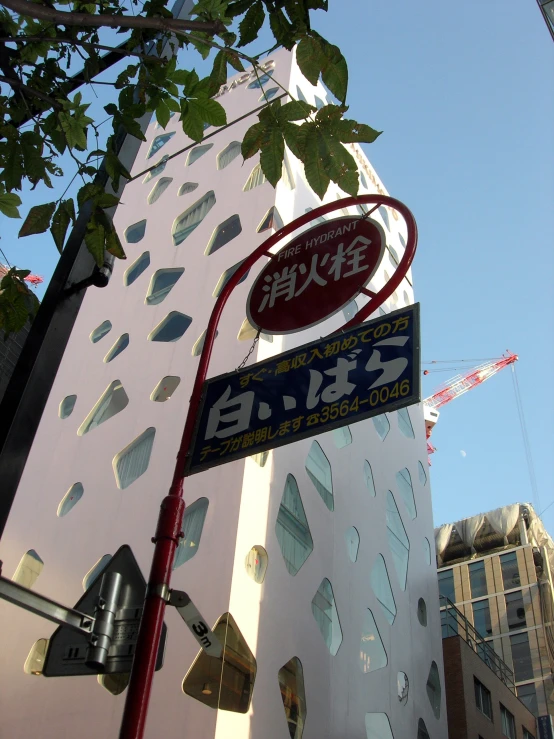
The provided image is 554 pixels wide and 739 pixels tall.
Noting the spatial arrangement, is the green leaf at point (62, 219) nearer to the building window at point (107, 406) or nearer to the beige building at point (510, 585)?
the building window at point (107, 406)

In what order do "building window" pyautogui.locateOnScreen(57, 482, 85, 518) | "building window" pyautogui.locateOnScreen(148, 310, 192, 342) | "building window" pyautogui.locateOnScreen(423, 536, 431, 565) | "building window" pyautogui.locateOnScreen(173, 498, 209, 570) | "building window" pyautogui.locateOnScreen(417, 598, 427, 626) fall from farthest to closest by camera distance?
"building window" pyautogui.locateOnScreen(423, 536, 431, 565), "building window" pyautogui.locateOnScreen(417, 598, 427, 626), "building window" pyautogui.locateOnScreen(148, 310, 192, 342), "building window" pyautogui.locateOnScreen(57, 482, 85, 518), "building window" pyautogui.locateOnScreen(173, 498, 209, 570)

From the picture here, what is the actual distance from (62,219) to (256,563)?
7.93m

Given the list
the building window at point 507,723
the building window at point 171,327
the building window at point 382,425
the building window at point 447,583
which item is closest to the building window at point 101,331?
the building window at point 171,327

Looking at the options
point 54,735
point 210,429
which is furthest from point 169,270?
point 210,429

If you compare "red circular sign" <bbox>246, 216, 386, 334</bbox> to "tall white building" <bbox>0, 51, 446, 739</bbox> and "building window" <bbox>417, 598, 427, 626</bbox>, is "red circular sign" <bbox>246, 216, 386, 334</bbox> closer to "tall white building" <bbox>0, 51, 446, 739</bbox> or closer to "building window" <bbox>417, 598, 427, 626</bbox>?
"tall white building" <bbox>0, 51, 446, 739</bbox>

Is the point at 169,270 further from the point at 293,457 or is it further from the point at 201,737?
Result: the point at 201,737

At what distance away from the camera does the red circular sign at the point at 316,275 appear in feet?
15.2

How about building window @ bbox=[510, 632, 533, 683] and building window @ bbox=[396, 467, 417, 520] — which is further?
building window @ bbox=[510, 632, 533, 683]

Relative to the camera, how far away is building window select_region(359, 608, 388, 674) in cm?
1283

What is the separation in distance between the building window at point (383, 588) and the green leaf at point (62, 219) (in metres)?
11.5

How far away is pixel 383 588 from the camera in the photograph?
1455 centimetres

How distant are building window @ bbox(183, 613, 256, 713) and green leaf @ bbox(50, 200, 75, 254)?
22.4 ft

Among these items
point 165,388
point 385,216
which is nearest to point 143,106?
point 165,388

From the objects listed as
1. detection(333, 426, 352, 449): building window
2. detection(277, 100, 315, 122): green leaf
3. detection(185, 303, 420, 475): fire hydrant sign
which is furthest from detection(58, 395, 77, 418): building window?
detection(277, 100, 315, 122): green leaf
